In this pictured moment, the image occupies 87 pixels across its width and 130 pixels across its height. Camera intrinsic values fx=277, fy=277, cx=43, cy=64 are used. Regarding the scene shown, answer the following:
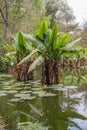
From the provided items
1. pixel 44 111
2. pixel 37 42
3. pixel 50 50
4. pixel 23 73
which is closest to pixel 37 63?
pixel 50 50

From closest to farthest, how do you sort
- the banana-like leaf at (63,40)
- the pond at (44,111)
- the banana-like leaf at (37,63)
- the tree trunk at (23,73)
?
the pond at (44,111)
the banana-like leaf at (37,63)
the banana-like leaf at (63,40)
the tree trunk at (23,73)

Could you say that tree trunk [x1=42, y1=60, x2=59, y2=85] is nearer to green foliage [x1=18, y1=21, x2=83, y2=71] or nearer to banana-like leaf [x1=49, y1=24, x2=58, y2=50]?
green foliage [x1=18, y1=21, x2=83, y2=71]

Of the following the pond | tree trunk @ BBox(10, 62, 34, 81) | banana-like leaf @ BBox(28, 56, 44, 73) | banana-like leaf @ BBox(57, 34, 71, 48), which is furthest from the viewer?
tree trunk @ BBox(10, 62, 34, 81)

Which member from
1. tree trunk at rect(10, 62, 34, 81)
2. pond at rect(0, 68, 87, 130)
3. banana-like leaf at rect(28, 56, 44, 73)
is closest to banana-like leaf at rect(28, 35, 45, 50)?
banana-like leaf at rect(28, 56, 44, 73)

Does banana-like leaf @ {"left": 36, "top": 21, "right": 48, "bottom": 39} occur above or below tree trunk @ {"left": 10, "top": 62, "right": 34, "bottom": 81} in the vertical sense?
above

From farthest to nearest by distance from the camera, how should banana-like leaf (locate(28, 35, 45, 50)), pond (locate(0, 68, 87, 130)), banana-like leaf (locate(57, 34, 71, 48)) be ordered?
banana-like leaf (locate(28, 35, 45, 50)) → banana-like leaf (locate(57, 34, 71, 48)) → pond (locate(0, 68, 87, 130))

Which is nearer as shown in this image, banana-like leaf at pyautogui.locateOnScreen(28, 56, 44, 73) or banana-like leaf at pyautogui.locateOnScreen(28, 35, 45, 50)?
banana-like leaf at pyautogui.locateOnScreen(28, 56, 44, 73)

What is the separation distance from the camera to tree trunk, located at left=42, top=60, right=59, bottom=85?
765 centimetres

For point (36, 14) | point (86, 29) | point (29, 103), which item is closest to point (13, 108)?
point (29, 103)

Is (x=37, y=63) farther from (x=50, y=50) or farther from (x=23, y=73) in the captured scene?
(x=23, y=73)

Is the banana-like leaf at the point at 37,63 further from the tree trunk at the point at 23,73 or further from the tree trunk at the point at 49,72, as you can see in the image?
the tree trunk at the point at 23,73

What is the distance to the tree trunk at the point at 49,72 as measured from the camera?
7648mm

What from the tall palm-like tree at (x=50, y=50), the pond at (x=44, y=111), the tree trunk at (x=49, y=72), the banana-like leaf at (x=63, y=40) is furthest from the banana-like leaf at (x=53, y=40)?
the pond at (x=44, y=111)

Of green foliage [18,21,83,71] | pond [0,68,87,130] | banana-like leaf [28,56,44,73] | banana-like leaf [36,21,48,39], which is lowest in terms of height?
pond [0,68,87,130]
